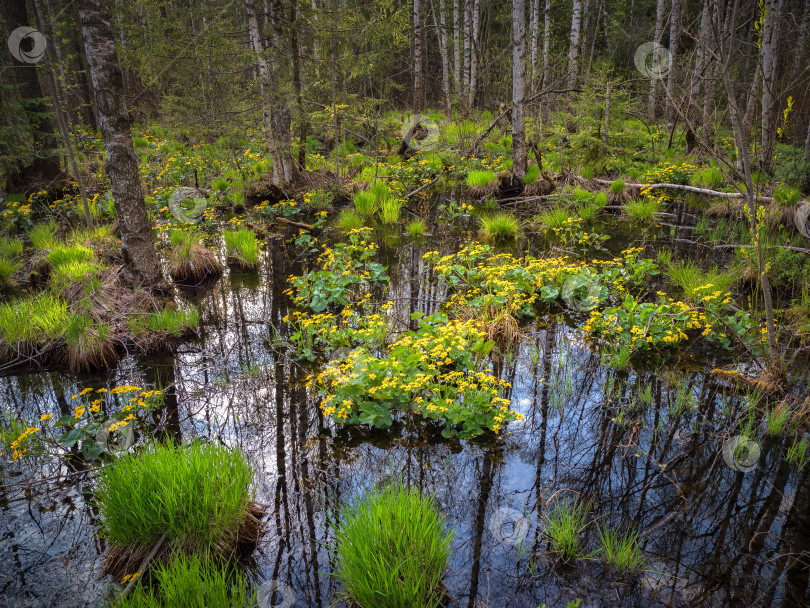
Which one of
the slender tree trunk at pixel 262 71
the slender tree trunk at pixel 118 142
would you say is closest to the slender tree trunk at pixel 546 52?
the slender tree trunk at pixel 262 71

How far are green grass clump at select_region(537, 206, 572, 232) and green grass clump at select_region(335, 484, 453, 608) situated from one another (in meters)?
7.14

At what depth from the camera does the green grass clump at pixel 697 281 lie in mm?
5609

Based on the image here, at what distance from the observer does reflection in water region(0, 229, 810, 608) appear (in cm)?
257

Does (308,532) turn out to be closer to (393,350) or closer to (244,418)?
(244,418)

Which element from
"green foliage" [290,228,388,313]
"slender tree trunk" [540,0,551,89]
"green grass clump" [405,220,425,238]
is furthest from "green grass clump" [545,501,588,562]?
"slender tree trunk" [540,0,551,89]

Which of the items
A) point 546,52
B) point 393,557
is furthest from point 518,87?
point 393,557

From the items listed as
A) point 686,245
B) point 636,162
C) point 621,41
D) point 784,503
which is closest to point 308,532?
point 784,503

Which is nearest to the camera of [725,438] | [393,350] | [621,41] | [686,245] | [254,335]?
[725,438]

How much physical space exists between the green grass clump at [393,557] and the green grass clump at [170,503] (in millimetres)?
737

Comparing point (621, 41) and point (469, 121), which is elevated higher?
point (621, 41)

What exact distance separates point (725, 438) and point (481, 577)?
2244mm

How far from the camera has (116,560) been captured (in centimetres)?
269

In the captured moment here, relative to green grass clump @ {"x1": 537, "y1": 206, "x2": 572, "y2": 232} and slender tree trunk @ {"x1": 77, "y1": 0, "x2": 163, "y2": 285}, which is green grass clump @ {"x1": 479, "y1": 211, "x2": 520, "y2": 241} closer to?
green grass clump @ {"x1": 537, "y1": 206, "x2": 572, "y2": 232}

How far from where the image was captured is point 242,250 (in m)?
7.64
